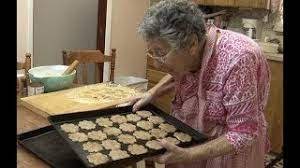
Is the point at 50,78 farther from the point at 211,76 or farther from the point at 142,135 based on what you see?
the point at 211,76

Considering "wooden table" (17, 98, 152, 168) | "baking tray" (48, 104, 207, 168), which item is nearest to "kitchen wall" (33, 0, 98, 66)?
"wooden table" (17, 98, 152, 168)

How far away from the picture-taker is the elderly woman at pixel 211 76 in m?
1.11

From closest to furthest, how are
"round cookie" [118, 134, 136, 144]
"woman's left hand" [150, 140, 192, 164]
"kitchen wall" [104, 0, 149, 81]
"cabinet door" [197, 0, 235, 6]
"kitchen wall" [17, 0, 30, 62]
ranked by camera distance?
"woman's left hand" [150, 140, 192, 164] → "round cookie" [118, 134, 136, 144] → "kitchen wall" [17, 0, 30, 62] → "cabinet door" [197, 0, 235, 6] → "kitchen wall" [104, 0, 149, 81]

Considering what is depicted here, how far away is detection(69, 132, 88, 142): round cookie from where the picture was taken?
4.18 feet

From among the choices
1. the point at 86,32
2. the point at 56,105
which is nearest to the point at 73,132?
the point at 56,105

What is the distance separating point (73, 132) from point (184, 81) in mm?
459

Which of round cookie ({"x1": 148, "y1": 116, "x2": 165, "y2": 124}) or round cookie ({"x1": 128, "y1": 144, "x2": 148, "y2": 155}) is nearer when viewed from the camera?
round cookie ({"x1": 128, "y1": 144, "x2": 148, "y2": 155})

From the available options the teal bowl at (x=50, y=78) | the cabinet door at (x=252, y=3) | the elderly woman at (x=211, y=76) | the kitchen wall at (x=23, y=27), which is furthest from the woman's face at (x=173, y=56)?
the kitchen wall at (x=23, y=27)

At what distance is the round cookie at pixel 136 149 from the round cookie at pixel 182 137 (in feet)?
0.51

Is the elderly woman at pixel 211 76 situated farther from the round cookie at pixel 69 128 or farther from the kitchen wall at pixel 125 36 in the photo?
the kitchen wall at pixel 125 36

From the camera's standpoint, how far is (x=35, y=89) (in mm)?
1780

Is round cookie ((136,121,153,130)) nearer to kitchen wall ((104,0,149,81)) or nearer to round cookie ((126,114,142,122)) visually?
round cookie ((126,114,142,122))

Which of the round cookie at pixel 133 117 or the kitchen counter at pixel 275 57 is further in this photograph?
the kitchen counter at pixel 275 57

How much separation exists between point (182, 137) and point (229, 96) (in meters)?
0.30
